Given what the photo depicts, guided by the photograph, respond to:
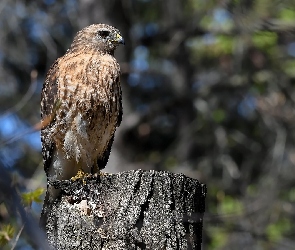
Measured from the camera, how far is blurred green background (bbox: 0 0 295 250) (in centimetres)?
1080

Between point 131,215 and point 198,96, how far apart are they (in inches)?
323

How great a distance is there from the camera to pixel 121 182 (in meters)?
3.52

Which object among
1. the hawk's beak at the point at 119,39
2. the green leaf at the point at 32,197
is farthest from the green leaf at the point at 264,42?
the green leaf at the point at 32,197

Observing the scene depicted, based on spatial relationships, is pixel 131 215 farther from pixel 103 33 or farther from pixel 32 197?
pixel 103 33

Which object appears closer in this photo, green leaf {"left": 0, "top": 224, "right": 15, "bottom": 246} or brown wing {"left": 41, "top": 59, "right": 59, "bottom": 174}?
green leaf {"left": 0, "top": 224, "right": 15, "bottom": 246}

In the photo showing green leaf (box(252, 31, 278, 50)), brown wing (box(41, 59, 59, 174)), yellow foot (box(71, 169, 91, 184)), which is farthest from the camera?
green leaf (box(252, 31, 278, 50))

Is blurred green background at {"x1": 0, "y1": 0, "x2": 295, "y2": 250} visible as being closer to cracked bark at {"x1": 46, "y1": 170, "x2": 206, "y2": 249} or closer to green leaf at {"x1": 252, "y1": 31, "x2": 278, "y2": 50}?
green leaf at {"x1": 252, "y1": 31, "x2": 278, "y2": 50}

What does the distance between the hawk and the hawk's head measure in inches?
7.6

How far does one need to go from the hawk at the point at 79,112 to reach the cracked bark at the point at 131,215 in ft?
5.32

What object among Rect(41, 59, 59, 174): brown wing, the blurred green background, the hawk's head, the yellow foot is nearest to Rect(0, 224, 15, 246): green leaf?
the yellow foot

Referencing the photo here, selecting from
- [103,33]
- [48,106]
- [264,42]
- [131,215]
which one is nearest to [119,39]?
[103,33]

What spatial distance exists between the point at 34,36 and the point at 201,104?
12.4 ft

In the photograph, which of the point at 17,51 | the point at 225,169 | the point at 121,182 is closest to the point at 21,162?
the point at 17,51

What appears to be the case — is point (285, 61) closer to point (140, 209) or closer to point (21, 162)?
point (21, 162)
